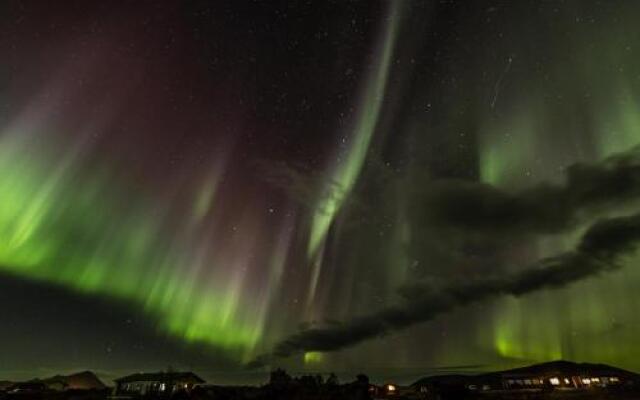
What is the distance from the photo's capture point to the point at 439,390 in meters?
57.0

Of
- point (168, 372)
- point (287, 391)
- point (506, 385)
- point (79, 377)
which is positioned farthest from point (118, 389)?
point (506, 385)

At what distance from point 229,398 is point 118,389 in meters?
56.6

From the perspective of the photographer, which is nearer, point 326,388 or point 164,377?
point 326,388

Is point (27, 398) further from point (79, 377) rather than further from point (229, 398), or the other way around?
point (79, 377)

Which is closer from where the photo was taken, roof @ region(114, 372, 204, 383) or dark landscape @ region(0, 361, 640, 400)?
dark landscape @ region(0, 361, 640, 400)

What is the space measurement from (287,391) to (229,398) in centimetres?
638

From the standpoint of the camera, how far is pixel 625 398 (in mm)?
50656

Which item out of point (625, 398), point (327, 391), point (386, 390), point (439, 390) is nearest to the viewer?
point (327, 391)

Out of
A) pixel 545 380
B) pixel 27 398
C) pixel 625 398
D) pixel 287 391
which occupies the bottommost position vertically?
pixel 27 398

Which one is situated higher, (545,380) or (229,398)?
(545,380)

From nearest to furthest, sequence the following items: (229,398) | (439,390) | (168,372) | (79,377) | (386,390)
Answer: (229,398)
(439,390)
(386,390)
(168,372)
(79,377)

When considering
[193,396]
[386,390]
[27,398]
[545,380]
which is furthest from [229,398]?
[545,380]

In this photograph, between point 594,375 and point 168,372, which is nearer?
point 168,372

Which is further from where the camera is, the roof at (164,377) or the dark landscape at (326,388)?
the roof at (164,377)
